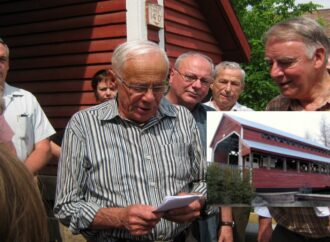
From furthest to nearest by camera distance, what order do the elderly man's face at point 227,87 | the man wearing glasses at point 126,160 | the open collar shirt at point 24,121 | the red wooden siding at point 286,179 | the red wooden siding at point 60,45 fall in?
the red wooden siding at point 60,45 < the elderly man's face at point 227,87 < the open collar shirt at point 24,121 < the man wearing glasses at point 126,160 < the red wooden siding at point 286,179

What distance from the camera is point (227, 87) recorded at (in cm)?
412

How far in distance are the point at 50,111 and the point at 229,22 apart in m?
3.54

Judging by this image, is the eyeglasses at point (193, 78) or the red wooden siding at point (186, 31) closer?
the eyeglasses at point (193, 78)

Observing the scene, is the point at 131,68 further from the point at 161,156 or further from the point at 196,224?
the point at 196,224

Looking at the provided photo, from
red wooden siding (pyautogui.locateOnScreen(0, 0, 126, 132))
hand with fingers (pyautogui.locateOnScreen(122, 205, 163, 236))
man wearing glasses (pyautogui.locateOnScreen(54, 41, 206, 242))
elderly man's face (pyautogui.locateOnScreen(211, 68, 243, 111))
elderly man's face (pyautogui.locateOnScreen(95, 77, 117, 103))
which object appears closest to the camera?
hand with fingers (pyautogui.locateOnScreen(122, 205, 163, 236))

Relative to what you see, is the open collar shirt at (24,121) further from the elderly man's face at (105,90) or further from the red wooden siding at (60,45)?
the red wooden siding at (60,45)


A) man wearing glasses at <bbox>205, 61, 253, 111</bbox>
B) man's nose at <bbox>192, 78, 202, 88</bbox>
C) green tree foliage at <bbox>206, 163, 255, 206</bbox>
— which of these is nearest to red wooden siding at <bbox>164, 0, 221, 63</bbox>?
man wearing glasses at <bbox>205, 61, 253, 111</bbox>

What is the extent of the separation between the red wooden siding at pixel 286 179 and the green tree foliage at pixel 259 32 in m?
10.8

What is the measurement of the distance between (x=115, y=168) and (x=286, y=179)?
2.62 ft

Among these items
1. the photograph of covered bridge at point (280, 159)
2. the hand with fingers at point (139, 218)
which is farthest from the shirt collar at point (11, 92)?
the photograph of covered bridge at point (280, 159)

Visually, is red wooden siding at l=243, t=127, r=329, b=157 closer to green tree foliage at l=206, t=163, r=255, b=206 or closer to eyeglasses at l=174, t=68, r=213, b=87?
green tree foliage at l=206, t=163, r=255, b=206

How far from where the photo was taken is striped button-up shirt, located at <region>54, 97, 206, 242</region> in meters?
2.37

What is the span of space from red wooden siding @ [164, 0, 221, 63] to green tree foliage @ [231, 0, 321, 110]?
182 inches

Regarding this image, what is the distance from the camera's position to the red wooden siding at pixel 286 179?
205 centimetres
